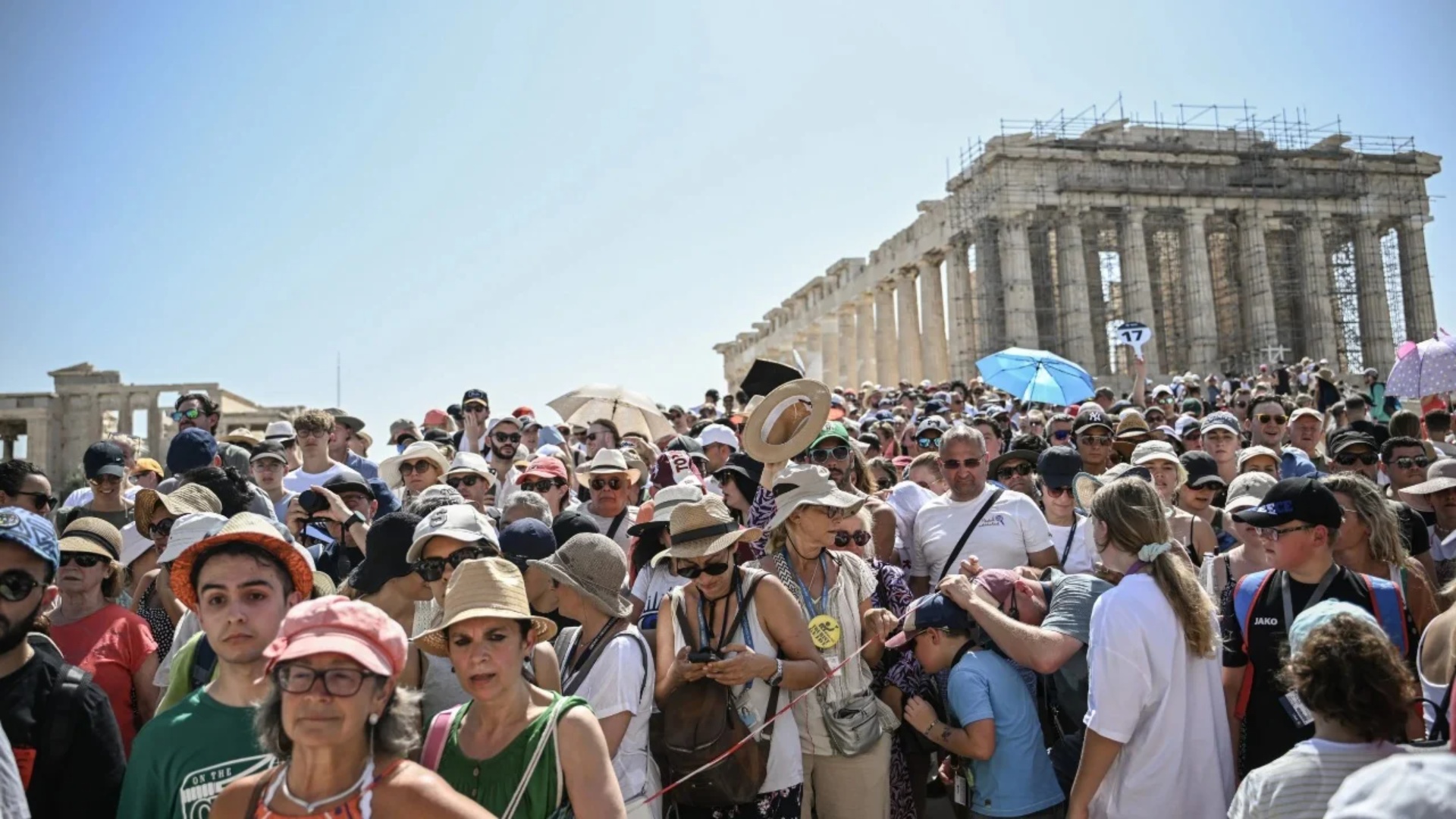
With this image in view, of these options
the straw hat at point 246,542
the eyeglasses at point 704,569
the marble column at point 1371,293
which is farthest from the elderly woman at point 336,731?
the marble column at point 1371,293

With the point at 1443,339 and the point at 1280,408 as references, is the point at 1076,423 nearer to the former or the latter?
the point at 1280,408

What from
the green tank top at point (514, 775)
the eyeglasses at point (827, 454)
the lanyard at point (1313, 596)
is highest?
the eyeglasses at point (827, 454)

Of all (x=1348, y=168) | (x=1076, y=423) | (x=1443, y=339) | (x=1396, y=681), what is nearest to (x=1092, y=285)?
(x=1348, y=168)

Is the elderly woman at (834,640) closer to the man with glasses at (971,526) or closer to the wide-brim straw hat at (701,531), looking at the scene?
the wide-brim straw hat at (701,531)

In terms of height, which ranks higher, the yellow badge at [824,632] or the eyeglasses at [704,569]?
the eyeglasses at [704,569]

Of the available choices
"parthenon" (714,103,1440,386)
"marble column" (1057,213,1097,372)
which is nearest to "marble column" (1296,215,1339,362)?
"parthenon" (714,103,1440,386)

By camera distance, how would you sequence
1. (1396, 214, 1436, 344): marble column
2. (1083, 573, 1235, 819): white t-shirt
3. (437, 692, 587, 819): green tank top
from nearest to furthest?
(437, 692, 587, 819): green tank top → (1083, 573, 1235, 819): white t-shirt → (1396, 214, 1436, 344): marble column

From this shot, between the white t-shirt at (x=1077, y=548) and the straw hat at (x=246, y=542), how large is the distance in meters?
4.33

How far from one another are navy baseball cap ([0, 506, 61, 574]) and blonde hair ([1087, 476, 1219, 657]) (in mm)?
4054

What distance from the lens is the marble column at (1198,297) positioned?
41000 mm

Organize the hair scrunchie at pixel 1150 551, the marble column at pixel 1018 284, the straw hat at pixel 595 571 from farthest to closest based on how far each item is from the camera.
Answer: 1. the marble column at pixel 1018 284
2. the straw hat at pixel 595 571
3. the hair scrunchie at pixel 1150 551

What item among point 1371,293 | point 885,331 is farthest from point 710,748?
point 1371,293

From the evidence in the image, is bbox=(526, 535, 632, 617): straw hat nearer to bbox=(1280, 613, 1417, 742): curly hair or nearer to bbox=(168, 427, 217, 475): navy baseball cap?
bbox=(1280, 613, 1417, 742): curly hair

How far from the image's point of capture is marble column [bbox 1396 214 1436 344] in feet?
148
